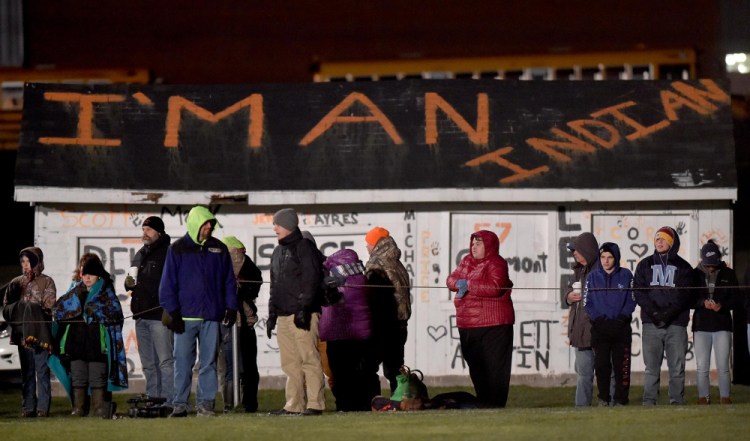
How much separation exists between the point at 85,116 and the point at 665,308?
9580 mm

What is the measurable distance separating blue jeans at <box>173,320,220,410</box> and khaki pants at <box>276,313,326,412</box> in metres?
0.62

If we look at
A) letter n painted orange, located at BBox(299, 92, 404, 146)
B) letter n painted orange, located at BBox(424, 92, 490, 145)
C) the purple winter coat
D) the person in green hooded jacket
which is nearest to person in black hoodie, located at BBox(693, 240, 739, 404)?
the purple winter coat

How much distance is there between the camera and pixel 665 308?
16.7 meters

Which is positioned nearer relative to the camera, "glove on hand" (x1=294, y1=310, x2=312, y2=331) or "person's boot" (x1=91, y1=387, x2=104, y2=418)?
"glove on hand" (x1=294, y1=310, x2=312, y2=331)

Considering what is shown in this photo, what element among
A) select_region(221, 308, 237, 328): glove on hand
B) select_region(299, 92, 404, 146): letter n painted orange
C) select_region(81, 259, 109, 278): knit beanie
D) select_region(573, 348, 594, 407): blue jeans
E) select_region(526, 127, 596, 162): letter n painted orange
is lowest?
select_region(573, 348, 594, 407): blue jeans

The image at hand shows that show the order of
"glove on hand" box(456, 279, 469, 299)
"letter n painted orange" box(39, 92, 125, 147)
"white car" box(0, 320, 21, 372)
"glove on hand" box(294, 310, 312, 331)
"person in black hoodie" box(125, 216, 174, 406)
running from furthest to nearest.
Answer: "letter n painted orange" box(39, 92, 125, 147)
"white car" box(0, 320, 21, 372)
"glove on hand" box(456, 279, 469, 299)
"person in black hoodie" box(125, 216, 174, 406)
"glove on hand" box(294, 310, 312, 331)

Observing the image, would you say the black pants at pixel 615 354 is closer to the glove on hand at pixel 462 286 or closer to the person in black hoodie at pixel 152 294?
the glove on hand at pixel 462 286

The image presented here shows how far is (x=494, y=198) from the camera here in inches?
840

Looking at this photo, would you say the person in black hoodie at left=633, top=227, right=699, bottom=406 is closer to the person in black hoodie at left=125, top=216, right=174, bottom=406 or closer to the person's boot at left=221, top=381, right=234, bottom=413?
the person's boot at left=221, top=381, right=234, bottom=413

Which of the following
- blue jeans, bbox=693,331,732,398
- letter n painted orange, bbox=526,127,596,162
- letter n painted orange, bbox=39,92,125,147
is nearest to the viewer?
blue jeans, bbox=693,331,732,398

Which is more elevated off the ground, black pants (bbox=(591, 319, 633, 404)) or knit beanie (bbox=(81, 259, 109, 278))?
knit beanie (bbox=(81, 259, 109, 278))

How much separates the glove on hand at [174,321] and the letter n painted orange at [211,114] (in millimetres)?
8208

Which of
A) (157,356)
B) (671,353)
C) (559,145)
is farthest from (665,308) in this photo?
(559,145)

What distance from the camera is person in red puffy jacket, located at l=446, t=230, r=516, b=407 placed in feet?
52.6
